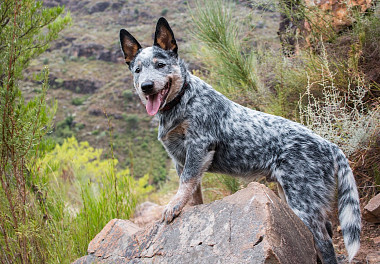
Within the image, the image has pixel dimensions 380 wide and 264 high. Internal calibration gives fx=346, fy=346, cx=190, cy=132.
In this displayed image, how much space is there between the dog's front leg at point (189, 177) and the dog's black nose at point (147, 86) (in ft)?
1.92

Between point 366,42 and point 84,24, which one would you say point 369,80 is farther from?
point 84,24

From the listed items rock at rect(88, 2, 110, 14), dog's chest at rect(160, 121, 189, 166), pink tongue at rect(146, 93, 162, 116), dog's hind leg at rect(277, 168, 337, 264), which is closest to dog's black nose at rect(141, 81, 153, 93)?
pink tongue at rect(146, 93, 162, 116)

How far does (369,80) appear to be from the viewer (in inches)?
177

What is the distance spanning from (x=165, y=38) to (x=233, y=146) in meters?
1.13

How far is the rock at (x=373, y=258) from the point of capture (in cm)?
301

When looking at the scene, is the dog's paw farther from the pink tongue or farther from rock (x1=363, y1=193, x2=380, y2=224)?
rock (x1=363, y1=193, x2=380, y2=224)

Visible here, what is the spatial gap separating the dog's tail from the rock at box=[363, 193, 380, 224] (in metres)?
0.94

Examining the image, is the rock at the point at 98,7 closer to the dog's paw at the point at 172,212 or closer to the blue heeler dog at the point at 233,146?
the blue heeler dog at the point at 233,146

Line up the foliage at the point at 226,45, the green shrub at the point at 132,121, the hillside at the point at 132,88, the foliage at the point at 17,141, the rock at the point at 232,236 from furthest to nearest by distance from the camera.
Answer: the green shrub at the point at 132,121 < the foliage at the point at 226,45 < the hillside at the point at 132,88 < the foliage at the point at 17,141 < the rock at the point at 232,236

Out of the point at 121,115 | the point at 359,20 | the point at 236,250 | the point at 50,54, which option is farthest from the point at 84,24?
the point at 236,250

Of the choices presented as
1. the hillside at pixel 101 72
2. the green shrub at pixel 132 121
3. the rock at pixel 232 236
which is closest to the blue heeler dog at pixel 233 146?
the rock at pixel 232 236

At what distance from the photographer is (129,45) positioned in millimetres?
3199

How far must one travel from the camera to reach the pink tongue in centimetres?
282

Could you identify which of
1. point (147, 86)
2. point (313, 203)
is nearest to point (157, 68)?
point (147, 86)
